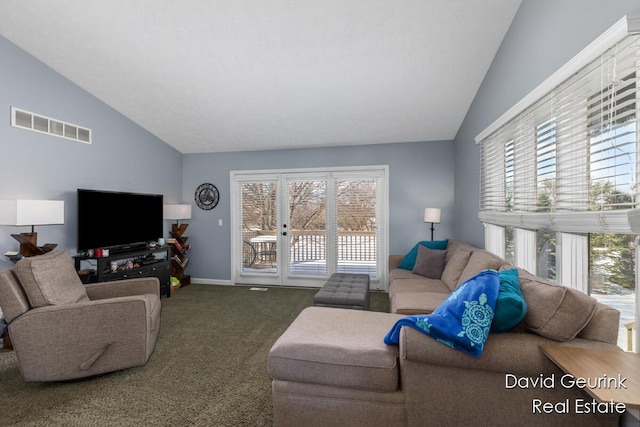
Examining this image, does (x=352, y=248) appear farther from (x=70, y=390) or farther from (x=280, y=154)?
(x=70, y=390)

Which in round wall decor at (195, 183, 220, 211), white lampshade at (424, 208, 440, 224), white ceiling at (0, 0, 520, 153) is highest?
white ceiling at (0, 0, 520, 153)

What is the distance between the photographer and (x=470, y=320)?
144cm

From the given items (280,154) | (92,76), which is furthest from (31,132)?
(280,154)

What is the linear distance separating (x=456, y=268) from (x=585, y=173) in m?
1.56

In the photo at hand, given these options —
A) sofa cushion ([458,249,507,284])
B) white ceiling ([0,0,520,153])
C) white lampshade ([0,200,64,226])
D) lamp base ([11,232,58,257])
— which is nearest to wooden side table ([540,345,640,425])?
sofa cushion ([458,249,507,284])

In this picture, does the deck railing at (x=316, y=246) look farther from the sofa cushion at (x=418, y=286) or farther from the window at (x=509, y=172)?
the window at (x=509, y=172)

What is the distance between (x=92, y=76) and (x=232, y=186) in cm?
239

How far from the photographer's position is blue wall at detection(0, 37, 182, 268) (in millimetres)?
3043

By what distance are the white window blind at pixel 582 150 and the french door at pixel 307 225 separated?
2434 mm

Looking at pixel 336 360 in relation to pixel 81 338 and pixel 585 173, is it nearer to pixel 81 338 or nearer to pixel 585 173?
pixel 585 173

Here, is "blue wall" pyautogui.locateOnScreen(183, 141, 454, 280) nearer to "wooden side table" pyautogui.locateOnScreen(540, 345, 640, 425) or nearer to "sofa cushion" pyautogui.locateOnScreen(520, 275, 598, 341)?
"sofa cushion" pyautogui.locateOnScreen(520, 275, 598, 341)

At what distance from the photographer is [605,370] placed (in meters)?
1.16

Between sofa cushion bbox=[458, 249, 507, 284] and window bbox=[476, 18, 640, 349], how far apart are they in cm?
27

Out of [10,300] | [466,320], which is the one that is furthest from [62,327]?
[466,320]
